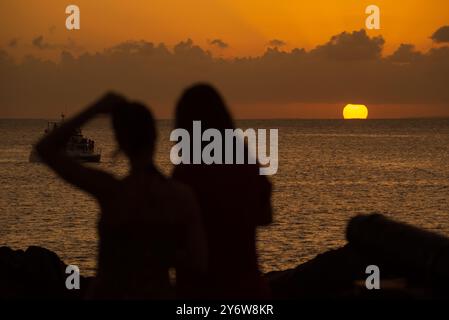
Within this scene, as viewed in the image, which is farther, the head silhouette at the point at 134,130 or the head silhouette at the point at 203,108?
the head silhouette at the point at 203,108

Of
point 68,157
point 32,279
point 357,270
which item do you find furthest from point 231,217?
point 32,279

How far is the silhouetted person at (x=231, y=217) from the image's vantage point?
4566 millimetres

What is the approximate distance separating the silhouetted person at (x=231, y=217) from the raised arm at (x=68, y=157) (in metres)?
0.82

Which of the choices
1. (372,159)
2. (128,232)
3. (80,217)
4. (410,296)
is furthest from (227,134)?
(372,159)

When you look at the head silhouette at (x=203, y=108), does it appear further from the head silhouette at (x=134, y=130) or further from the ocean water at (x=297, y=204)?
the ocean water at (x=297, y=204)

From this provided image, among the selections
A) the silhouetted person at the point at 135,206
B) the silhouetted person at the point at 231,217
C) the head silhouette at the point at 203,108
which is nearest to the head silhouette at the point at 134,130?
the silhouetted person at the point at 135,206

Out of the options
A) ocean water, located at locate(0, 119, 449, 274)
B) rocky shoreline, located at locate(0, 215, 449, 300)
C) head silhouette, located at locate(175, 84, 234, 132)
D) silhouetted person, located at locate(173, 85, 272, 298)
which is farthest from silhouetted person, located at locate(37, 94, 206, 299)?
ocean water, located at locate(0, 119, 449, 274)

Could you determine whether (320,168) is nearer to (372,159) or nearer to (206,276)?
(372,159)

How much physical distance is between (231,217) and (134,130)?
0.98m

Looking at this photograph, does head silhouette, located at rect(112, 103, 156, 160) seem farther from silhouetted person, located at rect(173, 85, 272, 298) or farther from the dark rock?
the dark rock

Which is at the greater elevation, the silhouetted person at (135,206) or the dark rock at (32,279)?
the silhouetted person at (135,206)

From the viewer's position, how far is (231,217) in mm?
4590

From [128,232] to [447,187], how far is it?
70941 mm
